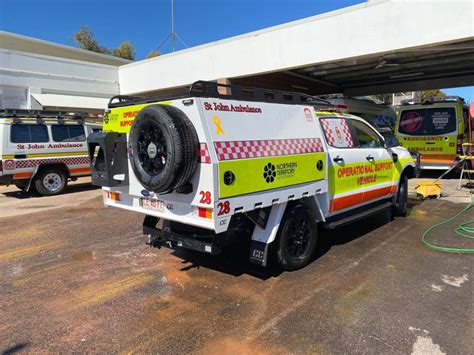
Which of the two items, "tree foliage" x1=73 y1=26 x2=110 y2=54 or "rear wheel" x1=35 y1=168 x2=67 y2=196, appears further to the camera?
"tree foliage" x1=73 y1=26 x2=110 y2=54

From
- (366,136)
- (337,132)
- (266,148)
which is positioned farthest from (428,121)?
(266,148)

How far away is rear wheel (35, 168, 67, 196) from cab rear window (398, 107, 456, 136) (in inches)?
431

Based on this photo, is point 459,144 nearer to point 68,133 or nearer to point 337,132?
point 337,132

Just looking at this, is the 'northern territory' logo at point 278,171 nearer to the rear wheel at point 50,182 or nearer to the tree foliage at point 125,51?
the rear wheel at point 50,182

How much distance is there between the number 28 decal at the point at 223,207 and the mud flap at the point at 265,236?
689mm

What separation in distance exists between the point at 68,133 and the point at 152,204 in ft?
26.7

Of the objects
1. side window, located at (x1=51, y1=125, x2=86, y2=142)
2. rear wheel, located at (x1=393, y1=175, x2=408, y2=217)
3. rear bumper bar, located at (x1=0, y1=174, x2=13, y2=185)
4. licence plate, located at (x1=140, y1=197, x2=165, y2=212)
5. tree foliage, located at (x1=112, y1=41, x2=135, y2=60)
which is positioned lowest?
rear wheel, located at (x1=393, y1=175, x2=408, y2=217)

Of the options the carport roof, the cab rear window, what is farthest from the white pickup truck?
the cab rear window

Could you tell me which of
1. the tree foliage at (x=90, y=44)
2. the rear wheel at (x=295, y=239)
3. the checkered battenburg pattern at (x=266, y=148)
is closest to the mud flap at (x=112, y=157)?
the checkered battenburg pattern at (x=266, y=148)

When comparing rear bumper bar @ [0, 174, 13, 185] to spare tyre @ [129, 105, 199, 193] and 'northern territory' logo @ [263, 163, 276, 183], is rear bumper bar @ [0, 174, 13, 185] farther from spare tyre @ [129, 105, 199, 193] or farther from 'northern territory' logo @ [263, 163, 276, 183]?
'northern territory' logo @ [263, 163, 276, 183]

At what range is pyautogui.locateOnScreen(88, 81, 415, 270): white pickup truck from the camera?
11.8ft

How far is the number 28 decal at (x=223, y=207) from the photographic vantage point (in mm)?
3611

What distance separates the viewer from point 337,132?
5379mm

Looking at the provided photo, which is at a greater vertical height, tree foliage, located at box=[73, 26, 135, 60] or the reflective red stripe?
tree foliage, located at box=[73, 26, 135, 60]
